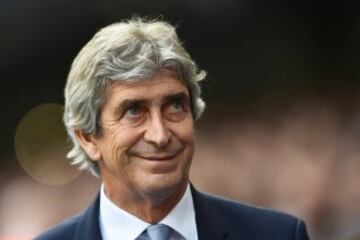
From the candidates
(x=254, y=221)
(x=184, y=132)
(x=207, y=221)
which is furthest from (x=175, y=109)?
(x=254, y=221)

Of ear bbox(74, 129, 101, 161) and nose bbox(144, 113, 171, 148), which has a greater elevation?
nose bbox(144, 113, 171, 148)

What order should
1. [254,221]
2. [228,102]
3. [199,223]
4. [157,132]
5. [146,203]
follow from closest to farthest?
1. [157,132]
2. [146,203]
3. [199,223]
4. [254,221]
5. [228,102]

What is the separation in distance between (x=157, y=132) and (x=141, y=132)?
0.17ft

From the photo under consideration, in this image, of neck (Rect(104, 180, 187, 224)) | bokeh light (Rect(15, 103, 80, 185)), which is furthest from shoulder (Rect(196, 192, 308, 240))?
bokeh light (Rect(15, 103, 80, 185))

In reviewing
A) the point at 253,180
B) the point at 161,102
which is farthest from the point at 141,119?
the point at 253,180

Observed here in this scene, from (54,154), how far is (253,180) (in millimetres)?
926

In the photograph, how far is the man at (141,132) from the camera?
226 cm

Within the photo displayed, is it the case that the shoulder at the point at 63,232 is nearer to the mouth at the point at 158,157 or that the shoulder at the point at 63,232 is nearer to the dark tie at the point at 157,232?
the dark tie at the point at 157,232

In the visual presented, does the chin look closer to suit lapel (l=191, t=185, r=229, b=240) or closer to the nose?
the nose

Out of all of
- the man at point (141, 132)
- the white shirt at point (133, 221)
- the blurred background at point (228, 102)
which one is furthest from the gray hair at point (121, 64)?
the blurred background at point (228, 102)

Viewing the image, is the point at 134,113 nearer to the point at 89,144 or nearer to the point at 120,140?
the point at 120,140

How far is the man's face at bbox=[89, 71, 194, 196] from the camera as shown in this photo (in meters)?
2.26

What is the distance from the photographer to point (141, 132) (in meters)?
2.26

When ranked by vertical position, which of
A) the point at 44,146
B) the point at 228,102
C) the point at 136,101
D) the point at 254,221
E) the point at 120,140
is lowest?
the point at 44,146
